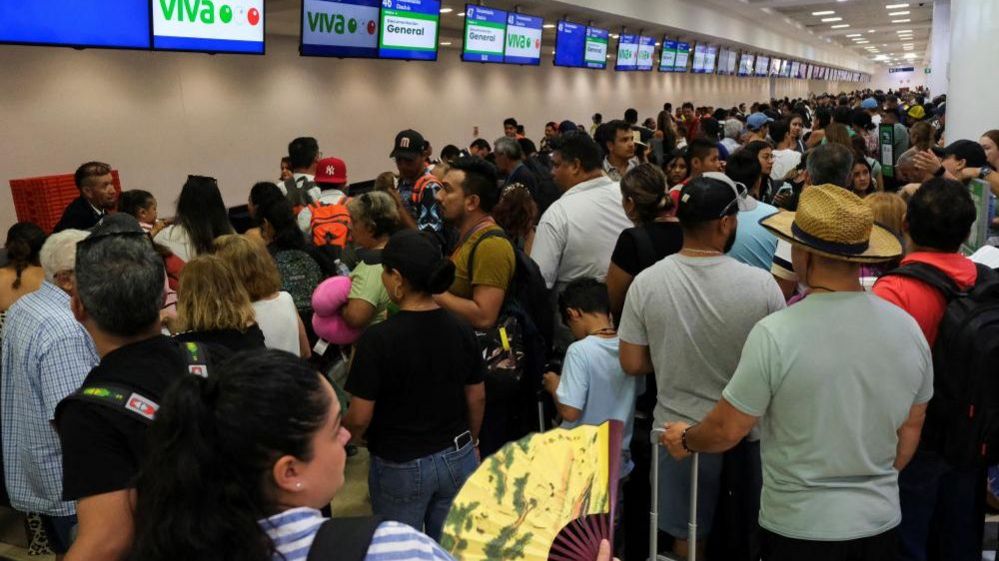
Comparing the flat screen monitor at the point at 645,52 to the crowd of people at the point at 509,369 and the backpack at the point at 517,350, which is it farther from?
the backpack at the point at 517,350

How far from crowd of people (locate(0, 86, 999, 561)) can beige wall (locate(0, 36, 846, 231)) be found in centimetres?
484

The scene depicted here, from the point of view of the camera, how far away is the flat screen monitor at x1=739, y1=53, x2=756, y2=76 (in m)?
22.2

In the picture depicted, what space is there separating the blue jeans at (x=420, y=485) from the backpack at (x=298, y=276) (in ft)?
4.80

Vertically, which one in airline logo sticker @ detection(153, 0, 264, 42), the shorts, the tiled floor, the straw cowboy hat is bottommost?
the tiled floor

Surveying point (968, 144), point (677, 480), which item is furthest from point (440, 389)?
point (968, 144)

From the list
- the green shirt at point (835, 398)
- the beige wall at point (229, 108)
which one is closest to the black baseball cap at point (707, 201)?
the green shirt at point (835, 398)

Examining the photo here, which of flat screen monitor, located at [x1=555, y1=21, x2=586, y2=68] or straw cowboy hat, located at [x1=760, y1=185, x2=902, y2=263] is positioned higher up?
flat screen monitor, located at [x1=555, y1=21, x2=586, y2=68]

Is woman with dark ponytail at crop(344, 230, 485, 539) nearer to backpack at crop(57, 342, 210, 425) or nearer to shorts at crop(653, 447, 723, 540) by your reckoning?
shorts at crop(653, 447, 723, 540)

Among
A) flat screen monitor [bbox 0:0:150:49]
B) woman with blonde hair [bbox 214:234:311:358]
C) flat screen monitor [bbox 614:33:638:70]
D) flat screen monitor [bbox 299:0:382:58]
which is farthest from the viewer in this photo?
flat screen monitor [bbox 614:33:638:70]

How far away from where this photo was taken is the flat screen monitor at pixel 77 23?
16.3ft

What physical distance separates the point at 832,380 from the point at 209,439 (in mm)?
1578

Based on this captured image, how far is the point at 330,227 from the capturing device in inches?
186

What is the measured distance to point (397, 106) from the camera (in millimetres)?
13961

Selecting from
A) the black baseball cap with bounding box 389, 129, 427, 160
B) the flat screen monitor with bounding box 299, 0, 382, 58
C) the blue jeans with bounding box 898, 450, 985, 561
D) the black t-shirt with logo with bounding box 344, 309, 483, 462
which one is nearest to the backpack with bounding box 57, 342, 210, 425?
the black t-shirt with logo with bounding box 344, 309, 483, 462
